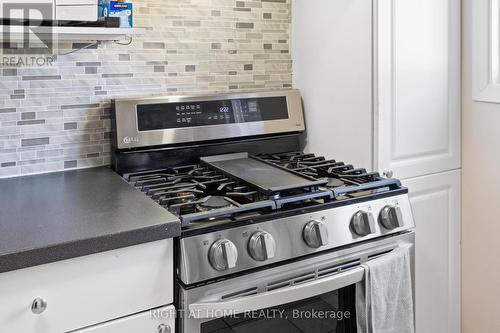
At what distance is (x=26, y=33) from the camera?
1.48 metres

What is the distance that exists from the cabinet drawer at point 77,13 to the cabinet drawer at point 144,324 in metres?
0.78

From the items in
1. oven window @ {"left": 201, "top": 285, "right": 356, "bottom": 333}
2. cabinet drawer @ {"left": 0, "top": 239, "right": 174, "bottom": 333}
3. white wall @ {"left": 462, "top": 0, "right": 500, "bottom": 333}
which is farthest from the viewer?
white wall @ {"left": 462, "top": 0, "right": 500, "bottom": 333}

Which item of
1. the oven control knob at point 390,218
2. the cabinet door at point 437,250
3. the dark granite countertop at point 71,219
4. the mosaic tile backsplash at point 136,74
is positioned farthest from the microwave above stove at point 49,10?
the cabinet door at point 437,250

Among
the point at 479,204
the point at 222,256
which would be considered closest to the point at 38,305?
the point at 222,256

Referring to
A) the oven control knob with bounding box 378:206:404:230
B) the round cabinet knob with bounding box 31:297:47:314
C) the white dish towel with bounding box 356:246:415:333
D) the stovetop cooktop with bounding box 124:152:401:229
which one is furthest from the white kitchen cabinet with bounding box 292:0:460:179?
the round cabinet knob with bounding box 31:297:47:314

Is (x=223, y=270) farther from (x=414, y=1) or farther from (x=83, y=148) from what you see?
(x=414, y=1)

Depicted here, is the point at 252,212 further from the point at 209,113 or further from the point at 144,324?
the point at 209,113

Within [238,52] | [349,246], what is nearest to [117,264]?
[349,246]

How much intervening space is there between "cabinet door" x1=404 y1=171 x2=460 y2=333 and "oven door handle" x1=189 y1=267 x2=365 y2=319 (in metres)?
0.55

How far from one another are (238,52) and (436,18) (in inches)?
28.0

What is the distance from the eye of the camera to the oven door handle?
4.07 ft

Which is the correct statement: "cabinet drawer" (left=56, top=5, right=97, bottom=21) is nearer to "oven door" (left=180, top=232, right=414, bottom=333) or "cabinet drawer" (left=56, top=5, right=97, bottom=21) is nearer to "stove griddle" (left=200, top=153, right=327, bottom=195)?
"stove griddle" (left=200, top=153, right=327, bottom=195)

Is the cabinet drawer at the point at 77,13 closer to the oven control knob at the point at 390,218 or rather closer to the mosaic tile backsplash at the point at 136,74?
the mosaic tile backsplash at the point at 136,74

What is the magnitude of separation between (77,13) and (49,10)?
0.23 ft
